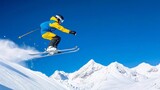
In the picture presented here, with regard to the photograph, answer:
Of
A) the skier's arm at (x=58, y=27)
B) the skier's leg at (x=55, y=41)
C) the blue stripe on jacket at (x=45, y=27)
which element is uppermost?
the blue stripe on jacket at (x=45, y=27)

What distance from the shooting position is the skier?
22.0 m

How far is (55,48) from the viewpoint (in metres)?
24.4

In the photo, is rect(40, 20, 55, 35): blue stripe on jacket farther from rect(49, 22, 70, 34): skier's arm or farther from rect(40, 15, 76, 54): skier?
rect(49, 22, 70, 34): skier's arm

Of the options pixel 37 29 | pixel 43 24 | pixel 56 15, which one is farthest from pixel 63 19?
pixel 37 29

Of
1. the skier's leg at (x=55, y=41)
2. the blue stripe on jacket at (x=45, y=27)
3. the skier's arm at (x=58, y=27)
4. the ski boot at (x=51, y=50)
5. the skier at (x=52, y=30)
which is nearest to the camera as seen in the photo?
the skier's arm at (x=58, y=27)

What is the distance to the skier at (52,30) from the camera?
22047mm

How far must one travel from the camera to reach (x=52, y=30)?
2369cm

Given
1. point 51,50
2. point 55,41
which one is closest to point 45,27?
point 55,41

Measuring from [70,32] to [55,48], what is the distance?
3.72m

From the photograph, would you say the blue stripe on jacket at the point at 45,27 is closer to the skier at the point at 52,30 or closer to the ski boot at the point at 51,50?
the skier at the point at 52,30

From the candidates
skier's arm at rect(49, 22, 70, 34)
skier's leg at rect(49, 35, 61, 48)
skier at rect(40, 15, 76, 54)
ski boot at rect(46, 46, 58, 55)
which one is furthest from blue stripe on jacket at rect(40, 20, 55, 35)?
ski boot at rect(46, 46, 58, 55)

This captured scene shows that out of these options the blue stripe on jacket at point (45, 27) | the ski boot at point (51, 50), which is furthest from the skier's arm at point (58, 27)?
the ski boot at point (51, 50)

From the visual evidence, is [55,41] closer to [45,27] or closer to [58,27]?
[45,27]

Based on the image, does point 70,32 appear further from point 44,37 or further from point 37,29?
point 37,29
